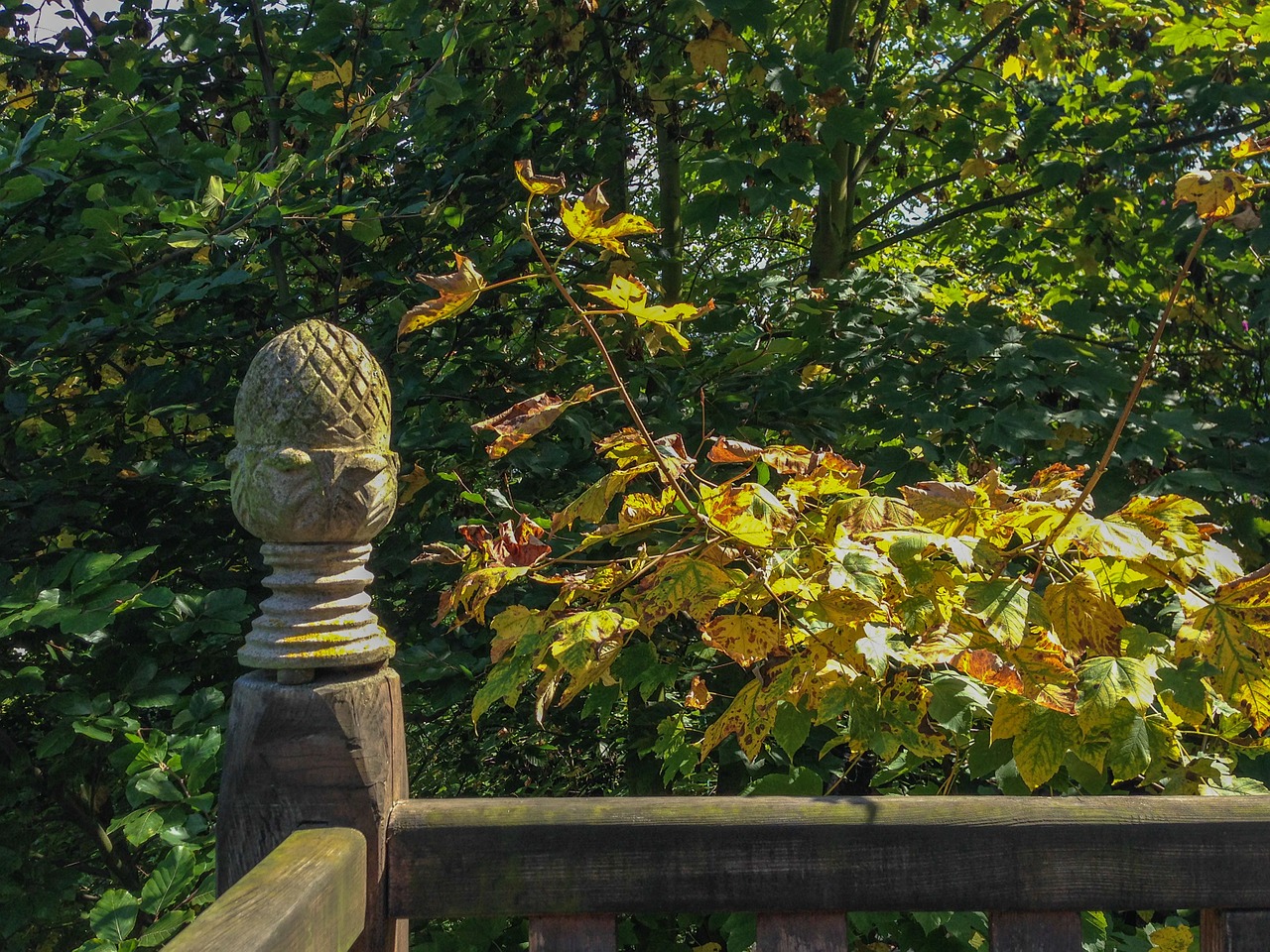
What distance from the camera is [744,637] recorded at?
57.6 inches

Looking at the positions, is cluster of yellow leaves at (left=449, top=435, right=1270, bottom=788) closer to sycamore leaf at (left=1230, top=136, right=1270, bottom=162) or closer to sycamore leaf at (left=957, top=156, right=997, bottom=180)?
sycamore leaf at (left=1230, top=136, right=1270, bottom=162)

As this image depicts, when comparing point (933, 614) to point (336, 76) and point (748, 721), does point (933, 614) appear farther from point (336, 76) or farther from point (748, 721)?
point (336, 76)

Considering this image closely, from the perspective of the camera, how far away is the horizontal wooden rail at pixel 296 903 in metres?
0.85

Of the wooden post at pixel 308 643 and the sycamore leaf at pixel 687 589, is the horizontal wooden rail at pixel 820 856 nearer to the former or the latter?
the wooden post at pixel 308 643

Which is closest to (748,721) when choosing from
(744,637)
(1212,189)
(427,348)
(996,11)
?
(744,637)

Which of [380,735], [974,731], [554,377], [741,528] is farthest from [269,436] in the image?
[554,377]

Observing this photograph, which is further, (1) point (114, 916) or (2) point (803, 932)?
(1) point (114, 916)

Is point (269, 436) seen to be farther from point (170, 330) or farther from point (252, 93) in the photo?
point (252, 93)

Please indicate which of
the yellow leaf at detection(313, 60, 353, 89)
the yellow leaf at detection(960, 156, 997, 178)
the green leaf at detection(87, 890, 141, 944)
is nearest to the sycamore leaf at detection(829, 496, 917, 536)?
the green leaf at detection(87, 890, 141, 944)

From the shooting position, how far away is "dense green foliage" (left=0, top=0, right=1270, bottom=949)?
198 centimetres

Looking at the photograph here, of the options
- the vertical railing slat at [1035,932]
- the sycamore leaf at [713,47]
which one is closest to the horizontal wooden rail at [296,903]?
the vertical railing slat at [1035,932]

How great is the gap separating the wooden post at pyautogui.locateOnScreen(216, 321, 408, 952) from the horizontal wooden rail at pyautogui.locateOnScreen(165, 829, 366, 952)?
51mm

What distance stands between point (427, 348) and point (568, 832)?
1887mm

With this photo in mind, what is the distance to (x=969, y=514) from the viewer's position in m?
1.46
